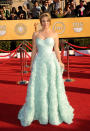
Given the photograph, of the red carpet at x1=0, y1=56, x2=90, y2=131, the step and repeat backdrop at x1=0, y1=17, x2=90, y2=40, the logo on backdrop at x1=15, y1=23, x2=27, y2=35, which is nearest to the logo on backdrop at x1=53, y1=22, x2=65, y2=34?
the step and repeat backdrop at x1=0, y1=17, x2=90, y2=40

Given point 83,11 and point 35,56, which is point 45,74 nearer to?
point 35,56

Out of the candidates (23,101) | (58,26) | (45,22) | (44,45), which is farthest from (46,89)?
(58,26)

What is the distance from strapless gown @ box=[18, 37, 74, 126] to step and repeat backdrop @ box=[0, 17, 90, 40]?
9.06 metres

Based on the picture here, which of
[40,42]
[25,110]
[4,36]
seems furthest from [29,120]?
[4,36]

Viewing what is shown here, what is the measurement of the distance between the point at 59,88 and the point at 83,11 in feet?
33.1

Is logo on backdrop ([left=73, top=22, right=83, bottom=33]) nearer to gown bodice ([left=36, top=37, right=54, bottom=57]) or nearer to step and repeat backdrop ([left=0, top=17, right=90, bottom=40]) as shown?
step and repeat backdrop ([left=0, top=17, right=90, bottom=40])

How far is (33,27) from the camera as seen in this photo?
12039mm

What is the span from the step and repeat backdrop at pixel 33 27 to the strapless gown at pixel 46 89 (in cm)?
906

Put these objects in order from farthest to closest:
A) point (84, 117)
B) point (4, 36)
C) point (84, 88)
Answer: point (4, 36), point (84, 88), point (84, 117)

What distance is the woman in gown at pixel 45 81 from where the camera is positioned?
3104 millimetres

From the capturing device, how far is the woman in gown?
3.10 metres

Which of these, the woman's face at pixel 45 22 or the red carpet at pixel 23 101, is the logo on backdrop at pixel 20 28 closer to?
the red carpet at pixel 23 101

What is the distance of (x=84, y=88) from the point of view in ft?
17.9

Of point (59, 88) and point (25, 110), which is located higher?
point (59, 88)
